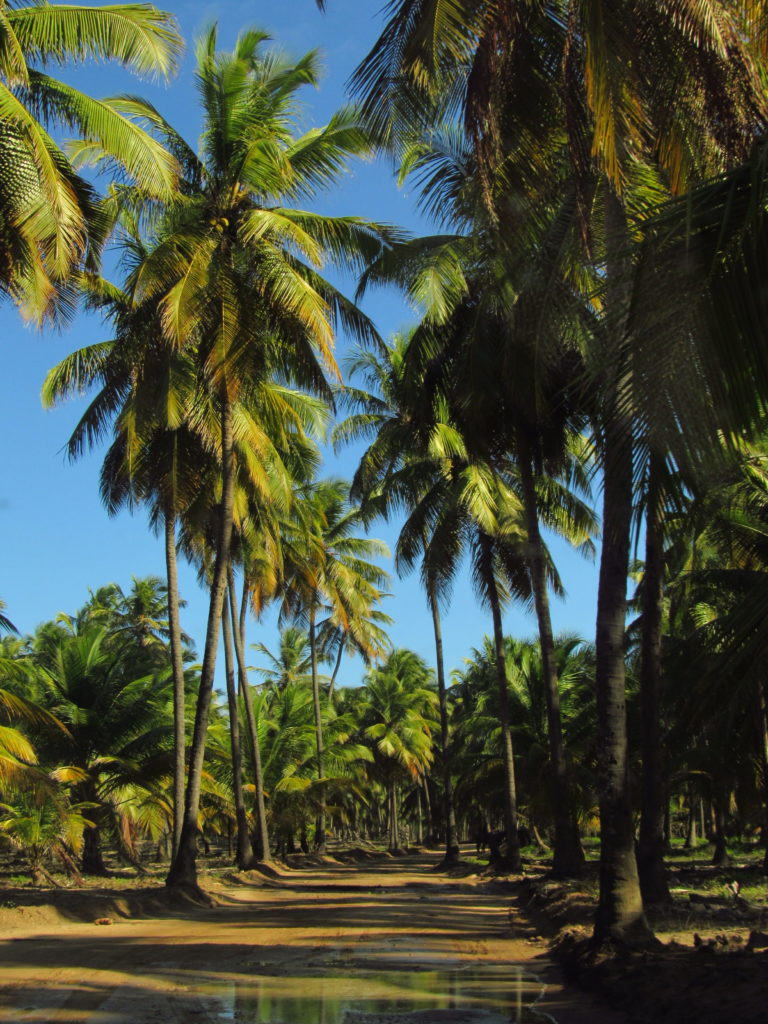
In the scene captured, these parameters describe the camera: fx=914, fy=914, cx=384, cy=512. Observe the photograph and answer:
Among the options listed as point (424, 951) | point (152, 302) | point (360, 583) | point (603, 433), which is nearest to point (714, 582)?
point (424, 951)

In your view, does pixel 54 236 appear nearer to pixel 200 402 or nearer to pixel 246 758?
pixel 200 402

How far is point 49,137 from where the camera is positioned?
34.2 ft

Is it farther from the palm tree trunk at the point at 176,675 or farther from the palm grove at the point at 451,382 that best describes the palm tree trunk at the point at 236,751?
the palm tree trunk at the point at 176,675

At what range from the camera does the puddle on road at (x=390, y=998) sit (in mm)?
6395

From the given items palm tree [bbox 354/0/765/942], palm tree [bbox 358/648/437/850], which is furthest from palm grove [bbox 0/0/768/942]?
palm tree [bbox 358/648/437/850]

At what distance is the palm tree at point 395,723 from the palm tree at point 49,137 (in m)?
36.1

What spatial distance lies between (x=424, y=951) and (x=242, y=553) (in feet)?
57.6

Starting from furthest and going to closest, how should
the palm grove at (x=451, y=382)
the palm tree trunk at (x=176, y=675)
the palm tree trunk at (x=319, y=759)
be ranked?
1. the palm tree trunk at (x=319, y=759)
2. the palm tree trunk at (x=176, y=675)
3. the palm grove at (x=451, y=382)

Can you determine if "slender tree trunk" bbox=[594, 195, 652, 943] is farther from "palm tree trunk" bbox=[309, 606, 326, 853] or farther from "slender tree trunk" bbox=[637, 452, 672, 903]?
"palm tree trunk" bbox=[309, 606, 326, 853]

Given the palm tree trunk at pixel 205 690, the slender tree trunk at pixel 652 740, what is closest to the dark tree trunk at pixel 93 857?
the palm tree trunk at pixel 205 690

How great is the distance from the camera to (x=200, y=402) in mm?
18078

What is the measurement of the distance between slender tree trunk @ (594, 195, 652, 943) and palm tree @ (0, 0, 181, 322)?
5.82 metres

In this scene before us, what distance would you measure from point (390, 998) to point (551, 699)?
39.1 ft

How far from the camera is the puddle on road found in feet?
21.0
